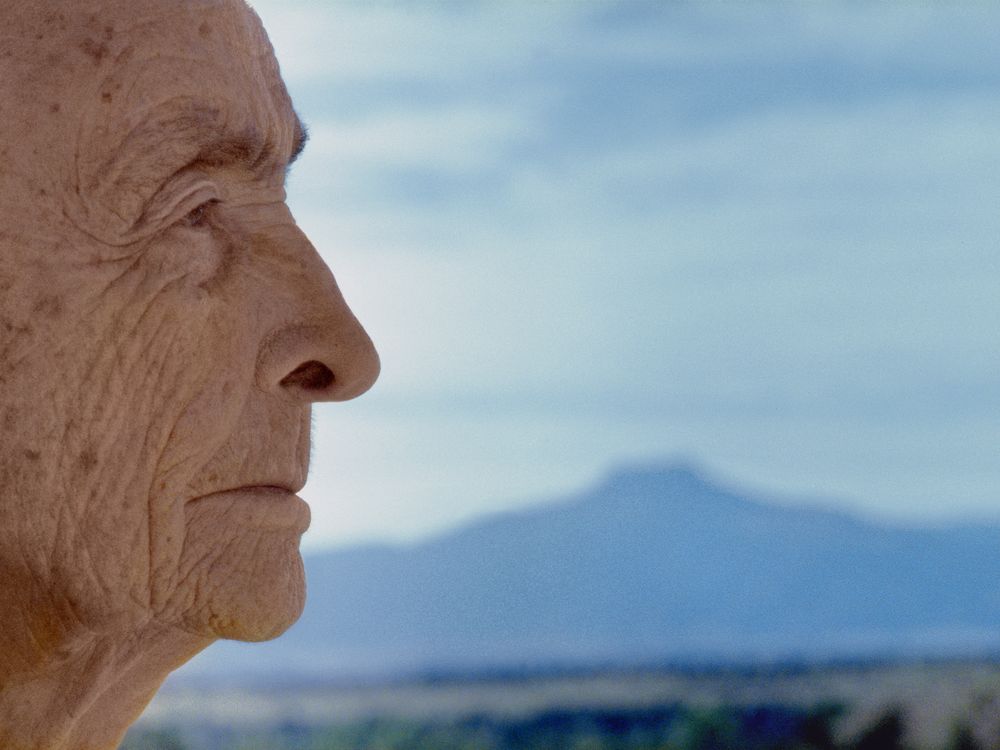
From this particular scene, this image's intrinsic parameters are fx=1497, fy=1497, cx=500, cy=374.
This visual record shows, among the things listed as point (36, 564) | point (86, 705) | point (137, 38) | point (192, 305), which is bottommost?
point (86, 705)

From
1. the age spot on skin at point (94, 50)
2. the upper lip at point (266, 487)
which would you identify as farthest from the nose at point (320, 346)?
the age spot on skin at point (94, 50)

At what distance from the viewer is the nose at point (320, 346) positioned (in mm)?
2033

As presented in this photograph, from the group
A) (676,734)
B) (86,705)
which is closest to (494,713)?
(676,734)

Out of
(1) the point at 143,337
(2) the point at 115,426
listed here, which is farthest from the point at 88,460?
(1) the point at 143,337

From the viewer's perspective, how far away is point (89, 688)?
203cm

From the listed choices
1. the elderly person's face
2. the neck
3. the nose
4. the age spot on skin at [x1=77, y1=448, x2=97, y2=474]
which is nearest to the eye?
the elderly person's face

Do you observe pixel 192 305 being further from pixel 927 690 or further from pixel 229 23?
pixel 927 690

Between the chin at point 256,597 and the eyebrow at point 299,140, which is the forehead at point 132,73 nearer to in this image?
the eyebrow at point 299,140

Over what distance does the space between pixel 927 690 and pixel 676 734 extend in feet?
3.24

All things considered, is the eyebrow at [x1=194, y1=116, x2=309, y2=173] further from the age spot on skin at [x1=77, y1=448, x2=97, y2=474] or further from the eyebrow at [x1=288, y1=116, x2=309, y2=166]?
the age spot on skin at [x1=77, y1=448, x2=97, y2=474]

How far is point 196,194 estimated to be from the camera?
6.56 feet

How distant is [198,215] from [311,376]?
0.27 m

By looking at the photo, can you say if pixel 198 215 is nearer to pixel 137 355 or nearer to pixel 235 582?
pixel 137 355

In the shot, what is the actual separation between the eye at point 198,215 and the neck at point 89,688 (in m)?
0.55
